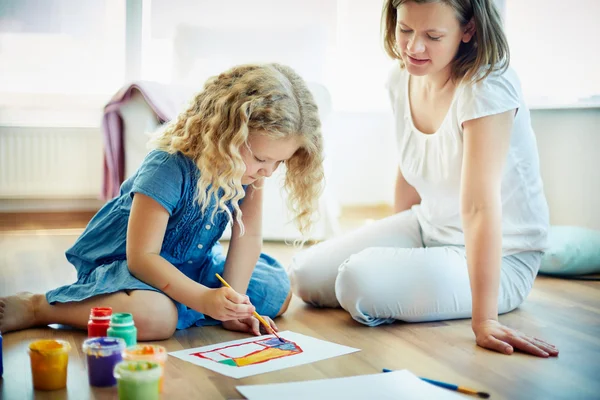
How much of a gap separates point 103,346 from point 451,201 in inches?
→ 39.0

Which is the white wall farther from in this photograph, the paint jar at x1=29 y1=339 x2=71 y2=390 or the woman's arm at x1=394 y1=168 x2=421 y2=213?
the paint jar at x1=29 y1=339 x2=71 y2=390

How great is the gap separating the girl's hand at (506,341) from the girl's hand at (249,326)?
445 mm

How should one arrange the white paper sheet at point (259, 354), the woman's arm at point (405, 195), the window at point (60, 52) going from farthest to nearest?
the window at point (60, 52) → the woman's arm at point (405, 195) → the white paper sheet at point (259, 354)

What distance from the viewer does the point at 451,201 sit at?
1859mm

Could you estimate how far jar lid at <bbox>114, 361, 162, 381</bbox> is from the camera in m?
1.10

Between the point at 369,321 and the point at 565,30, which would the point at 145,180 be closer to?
the point at 369,321

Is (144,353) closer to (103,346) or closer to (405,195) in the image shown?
(103,346)

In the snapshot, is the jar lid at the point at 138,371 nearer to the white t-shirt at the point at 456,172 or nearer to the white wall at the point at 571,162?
the white t-shirt at the point at 456,172

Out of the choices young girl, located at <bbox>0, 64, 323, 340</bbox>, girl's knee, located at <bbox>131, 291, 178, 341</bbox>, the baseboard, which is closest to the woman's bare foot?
young girl, located at <bbox>0, 64, 323, 340</bbox>

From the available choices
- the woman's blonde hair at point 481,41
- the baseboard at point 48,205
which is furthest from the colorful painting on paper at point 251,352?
the baseboard at point 48,205

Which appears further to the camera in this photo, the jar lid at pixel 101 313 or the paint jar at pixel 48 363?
the jar lid at pixel 101 313

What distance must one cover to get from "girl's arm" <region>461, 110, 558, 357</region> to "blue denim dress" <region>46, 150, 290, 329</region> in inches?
19.9

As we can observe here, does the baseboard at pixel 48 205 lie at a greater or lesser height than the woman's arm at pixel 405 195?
lesser

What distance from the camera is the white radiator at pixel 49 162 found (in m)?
4.07
